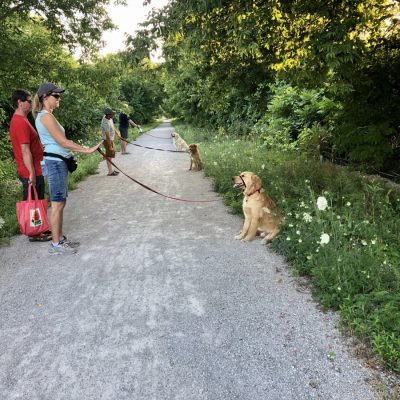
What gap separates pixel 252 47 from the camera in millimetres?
4812

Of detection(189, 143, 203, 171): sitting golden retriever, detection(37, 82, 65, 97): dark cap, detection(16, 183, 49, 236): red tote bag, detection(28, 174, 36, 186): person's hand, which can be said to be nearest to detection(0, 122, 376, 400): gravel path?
detection(16, 183, 49, 236): red tote bag

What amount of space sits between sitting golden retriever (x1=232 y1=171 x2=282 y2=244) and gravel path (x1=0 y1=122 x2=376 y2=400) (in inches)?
10.3

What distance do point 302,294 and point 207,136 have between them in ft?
55.5

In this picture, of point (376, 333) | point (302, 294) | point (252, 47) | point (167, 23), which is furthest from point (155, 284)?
point (167, 23)

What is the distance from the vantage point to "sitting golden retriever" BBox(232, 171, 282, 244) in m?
5.12

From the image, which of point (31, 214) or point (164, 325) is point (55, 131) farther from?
point (164, 325)

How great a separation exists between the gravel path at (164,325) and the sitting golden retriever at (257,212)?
26cm

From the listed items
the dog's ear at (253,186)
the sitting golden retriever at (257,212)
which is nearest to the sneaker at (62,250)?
the sitting golden retriever at (257,212)

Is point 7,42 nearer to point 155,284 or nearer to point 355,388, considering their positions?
point 155,284

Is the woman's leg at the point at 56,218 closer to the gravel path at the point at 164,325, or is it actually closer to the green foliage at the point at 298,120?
the gravel path at the point at 164,325

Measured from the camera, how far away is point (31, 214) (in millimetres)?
4930

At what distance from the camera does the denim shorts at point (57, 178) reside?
4871 mm

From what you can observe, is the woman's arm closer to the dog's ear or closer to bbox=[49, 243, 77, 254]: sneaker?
bbox=[49, 243, 77, 254]: sneaker

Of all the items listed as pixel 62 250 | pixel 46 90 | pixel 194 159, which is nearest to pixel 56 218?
pixel 62 250
